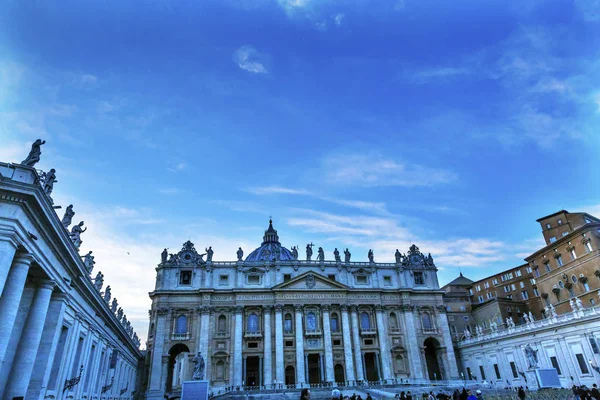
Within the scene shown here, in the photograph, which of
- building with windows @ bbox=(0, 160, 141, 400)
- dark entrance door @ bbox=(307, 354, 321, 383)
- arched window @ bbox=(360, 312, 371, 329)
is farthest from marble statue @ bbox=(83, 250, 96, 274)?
arched window @ bbox=(360, 312, 371, 329)

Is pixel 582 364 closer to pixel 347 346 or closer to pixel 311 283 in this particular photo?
pixel 347 346

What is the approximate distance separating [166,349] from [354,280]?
28.2m

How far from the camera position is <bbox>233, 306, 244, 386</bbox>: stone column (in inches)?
2001

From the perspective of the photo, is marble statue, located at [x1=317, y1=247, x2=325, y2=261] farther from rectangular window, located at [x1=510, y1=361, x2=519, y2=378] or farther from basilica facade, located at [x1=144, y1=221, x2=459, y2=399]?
rectangular window, located at [x1=510, y1=361, x2=519, y2=378]

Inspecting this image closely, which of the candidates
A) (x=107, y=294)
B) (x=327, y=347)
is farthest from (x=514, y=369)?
(x=107, y=294)

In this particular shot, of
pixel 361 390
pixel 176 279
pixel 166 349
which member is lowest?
pixel 361 390

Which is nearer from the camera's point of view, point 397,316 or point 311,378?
point 311,378

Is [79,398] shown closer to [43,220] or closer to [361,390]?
[43,220]

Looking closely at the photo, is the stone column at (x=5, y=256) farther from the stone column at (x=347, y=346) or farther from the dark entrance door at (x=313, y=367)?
the dark entrance door at (x=313, y=367)

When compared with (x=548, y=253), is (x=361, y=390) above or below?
below

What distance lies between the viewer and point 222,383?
167ft

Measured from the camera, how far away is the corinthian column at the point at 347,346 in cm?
5358

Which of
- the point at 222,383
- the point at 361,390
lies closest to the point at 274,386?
the point at 222,383

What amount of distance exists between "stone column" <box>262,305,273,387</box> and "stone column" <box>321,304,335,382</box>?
7403mm
